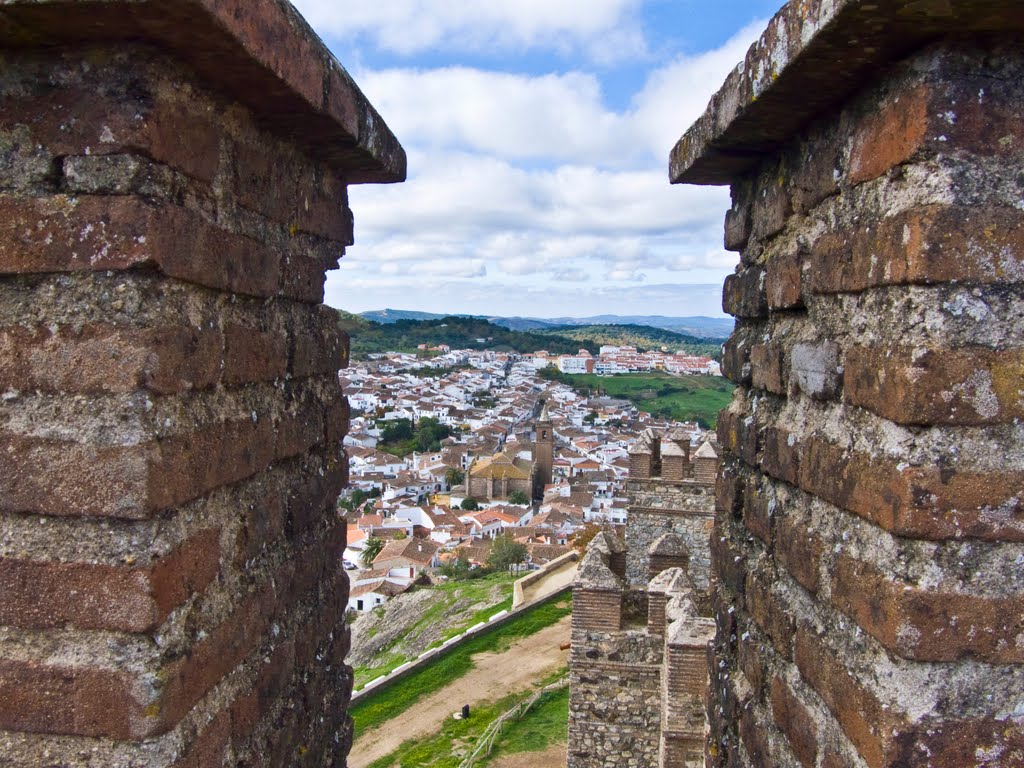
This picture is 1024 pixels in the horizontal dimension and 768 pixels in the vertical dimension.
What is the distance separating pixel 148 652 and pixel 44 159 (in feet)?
3.52

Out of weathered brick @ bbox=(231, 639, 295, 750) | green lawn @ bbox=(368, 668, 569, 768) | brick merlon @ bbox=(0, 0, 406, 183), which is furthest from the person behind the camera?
green lawn @ bbox=(368, 668, 569, 768)

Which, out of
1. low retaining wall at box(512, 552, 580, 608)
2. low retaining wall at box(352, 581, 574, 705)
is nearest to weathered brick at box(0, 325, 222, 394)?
low retaining wall at box(352, 581, 574, 705)

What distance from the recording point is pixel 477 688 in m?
14.2

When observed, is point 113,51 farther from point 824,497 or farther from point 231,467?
point 824,497

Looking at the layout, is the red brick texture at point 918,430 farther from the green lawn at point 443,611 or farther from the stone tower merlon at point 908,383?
the green lawn at point 443,611

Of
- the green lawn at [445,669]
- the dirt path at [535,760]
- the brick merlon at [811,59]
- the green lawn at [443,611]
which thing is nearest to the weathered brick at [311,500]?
the brick merlon at [811,59]

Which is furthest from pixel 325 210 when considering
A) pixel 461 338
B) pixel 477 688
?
pixel 461 338

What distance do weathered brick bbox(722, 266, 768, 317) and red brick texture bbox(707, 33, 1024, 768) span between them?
20.5 inches

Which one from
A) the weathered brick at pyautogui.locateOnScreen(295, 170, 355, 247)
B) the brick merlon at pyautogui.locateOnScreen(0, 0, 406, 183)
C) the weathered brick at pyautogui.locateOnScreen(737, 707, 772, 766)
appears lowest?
the weathered brick at pyautogui.locateOnScreen(737, 707, 772, 766)

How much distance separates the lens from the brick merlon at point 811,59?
162cm

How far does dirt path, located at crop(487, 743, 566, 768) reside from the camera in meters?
11.6

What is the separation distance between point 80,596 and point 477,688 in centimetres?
1331

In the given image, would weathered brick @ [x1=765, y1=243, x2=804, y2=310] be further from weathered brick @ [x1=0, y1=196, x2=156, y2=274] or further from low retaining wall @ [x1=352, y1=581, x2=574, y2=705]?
low retaining wall @ [x1=352, y1=581, x2=574, y2=705]

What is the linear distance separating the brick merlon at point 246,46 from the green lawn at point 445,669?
1266cm
